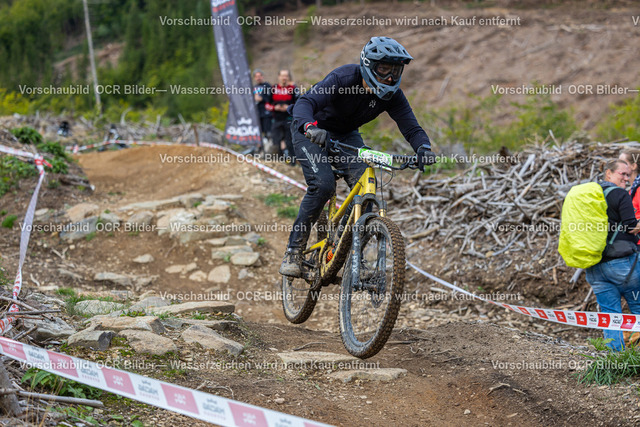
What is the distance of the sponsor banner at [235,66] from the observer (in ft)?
44.1

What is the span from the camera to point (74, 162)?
12555mm

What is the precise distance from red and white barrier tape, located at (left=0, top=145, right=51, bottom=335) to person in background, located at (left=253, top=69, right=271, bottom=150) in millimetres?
4885

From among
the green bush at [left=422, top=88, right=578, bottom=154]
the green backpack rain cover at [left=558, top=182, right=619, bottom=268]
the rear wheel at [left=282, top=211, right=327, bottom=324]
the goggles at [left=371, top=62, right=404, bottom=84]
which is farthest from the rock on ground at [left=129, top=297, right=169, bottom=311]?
the green bush at [left=422, top=88, right=578, bottom=154]

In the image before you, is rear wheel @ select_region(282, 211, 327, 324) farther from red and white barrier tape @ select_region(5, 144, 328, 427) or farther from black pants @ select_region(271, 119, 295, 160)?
black pants @ select_region(271, 119, 295, 160)

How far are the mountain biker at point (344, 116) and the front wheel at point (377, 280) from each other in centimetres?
71

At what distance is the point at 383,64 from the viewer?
4637mm

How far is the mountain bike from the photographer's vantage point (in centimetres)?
417

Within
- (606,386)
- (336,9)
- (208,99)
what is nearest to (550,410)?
(606,386)

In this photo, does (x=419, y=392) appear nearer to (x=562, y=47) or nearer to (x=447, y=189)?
(x=447, y=189)

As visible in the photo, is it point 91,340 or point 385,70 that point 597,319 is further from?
point 91,340

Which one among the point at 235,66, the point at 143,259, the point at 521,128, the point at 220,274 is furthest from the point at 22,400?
the point at 521,128

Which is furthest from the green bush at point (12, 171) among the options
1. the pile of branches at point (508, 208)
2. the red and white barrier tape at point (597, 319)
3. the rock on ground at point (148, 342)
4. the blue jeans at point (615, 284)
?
the blue jeans at point (615, 284)

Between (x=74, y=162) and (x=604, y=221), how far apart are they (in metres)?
10.9

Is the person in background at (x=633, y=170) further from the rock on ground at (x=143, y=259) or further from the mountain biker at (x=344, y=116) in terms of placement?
the rock on ground at (x=143, y=259)
